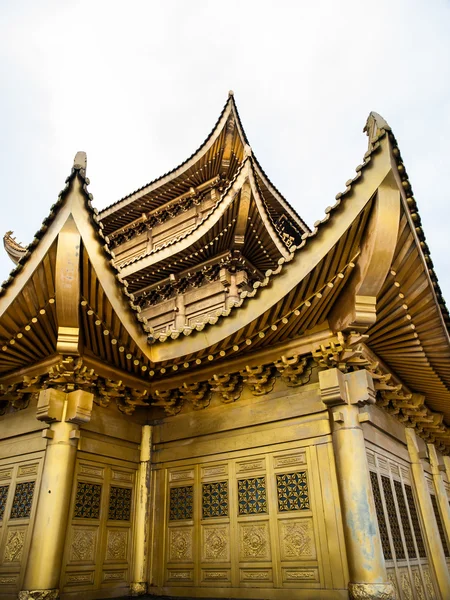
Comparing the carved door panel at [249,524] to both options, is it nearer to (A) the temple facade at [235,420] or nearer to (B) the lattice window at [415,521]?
(A) the temple facade at [235,420]

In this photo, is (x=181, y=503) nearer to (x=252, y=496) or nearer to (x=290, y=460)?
(x=252, y=496)

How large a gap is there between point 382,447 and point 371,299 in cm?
232

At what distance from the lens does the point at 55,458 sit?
5.75 metres

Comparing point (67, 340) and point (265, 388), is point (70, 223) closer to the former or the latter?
point (67, 340)

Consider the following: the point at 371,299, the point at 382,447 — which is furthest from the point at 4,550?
the point at 371,299

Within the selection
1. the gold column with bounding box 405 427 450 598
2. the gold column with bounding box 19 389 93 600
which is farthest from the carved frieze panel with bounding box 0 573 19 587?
the gold column with bounding box 405 427 450 598

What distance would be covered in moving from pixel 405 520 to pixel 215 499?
266 cm

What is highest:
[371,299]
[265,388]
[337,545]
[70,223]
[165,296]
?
[165,296]

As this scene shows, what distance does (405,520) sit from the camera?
6.46 metres

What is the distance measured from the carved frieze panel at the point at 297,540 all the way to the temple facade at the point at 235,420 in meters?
0.02

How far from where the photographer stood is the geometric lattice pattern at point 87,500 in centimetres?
604

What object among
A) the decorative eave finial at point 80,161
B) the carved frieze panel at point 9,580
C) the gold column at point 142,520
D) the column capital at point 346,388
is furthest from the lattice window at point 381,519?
the decorative eave finial at point 80,161

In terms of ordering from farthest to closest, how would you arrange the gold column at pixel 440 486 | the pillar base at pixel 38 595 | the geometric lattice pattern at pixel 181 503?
1. the gold column at pixel 440 486
2. the geometric lattice pattern at pixel 181 503
3. the pillar base at pixel 38 595

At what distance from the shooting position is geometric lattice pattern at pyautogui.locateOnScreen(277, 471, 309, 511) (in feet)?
18.4
